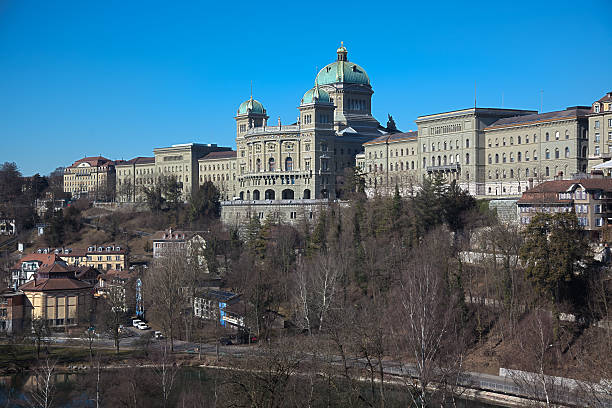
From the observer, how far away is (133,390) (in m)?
41.5

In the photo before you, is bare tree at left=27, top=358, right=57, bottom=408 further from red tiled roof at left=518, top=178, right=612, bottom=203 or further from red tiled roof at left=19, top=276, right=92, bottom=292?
red tiled roof at left=518, top=178, right=612, bottom=203

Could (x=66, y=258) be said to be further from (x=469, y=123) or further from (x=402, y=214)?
(x=469, y=123)

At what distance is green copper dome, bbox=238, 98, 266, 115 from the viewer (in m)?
113

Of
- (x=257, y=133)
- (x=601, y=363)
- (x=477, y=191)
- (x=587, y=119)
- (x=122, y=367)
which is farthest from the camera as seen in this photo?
(x=257, y=133)

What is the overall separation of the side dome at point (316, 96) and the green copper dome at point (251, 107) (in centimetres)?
1433

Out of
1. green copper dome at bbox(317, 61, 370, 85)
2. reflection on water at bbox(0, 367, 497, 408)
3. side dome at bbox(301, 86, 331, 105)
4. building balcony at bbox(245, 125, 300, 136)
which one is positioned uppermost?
green copper dome at bbox(317, 61, 370, 85)

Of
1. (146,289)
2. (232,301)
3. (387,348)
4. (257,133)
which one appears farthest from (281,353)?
(257,133)

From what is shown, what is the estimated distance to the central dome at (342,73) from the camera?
110 m

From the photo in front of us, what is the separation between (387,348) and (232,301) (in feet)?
54.3

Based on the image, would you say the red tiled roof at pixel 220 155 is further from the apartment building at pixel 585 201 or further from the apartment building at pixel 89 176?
the apartment building at pixel 585 201

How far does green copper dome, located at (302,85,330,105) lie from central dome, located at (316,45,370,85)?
32.0ft

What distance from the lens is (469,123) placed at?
83.4 metres

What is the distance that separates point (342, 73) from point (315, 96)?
12.3 m

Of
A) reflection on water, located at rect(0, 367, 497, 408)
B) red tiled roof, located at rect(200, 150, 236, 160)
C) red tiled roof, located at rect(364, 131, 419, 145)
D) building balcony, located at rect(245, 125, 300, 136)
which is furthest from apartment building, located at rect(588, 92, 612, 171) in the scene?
red tiled roof, located at rect(200, 150, 236, 160)
